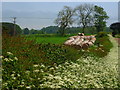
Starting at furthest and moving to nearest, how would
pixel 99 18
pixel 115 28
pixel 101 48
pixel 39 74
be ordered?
pixel 99 18 → pixel 115 28 → pixel 101 48 → pixel 39 74

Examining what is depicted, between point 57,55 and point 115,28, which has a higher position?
point 115,28

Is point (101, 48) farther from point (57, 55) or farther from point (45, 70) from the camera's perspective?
point (45, 70)

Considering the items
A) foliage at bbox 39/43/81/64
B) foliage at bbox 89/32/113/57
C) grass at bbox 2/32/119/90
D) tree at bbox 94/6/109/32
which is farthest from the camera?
tree at bbox 94/6/109/32

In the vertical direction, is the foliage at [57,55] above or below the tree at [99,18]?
below

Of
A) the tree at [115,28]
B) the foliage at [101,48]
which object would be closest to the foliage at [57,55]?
the foliage at [101,48]

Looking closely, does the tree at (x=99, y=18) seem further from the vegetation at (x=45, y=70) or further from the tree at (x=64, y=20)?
the vegetation at (x=45, y=70)

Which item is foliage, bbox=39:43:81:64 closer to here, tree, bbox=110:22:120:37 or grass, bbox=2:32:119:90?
grass, bbox=2:32:119:90

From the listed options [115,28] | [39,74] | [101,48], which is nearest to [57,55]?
[39,74]

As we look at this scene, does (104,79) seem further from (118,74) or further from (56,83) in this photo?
(56,83)

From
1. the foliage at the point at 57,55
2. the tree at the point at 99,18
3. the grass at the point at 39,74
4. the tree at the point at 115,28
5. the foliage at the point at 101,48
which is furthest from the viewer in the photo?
the tree at the point at 99,18

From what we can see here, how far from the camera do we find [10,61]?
681 cm

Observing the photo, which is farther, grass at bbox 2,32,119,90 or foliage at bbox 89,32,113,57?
foliage at bbox 89,32,113,57

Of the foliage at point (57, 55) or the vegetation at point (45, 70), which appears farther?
the foliage at point (57, 55)

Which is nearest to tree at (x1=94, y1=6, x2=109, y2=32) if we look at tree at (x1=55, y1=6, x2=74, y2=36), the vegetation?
tree at (x1=55, y1=6, x2=74, y2=36)
